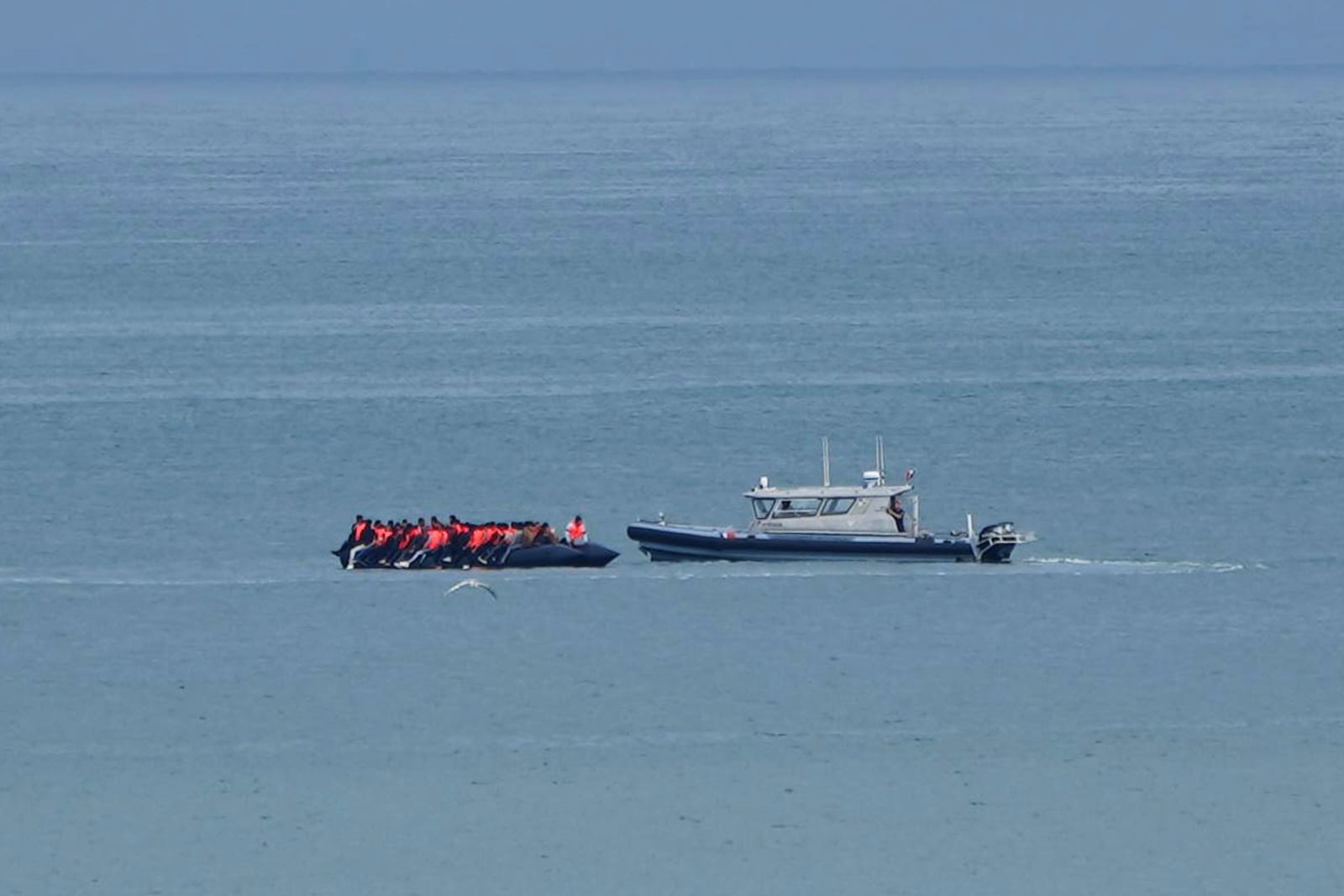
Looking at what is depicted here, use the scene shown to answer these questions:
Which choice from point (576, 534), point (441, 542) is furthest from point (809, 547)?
point (441, 542)

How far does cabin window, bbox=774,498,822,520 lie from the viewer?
161ft

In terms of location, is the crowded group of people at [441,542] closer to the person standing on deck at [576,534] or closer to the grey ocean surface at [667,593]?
the person standing on deck at [576,534]

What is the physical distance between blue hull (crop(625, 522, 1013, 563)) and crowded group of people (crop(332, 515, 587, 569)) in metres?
1.60

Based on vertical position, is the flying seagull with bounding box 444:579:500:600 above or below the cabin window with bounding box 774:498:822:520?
below

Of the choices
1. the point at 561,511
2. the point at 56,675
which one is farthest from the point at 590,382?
the point at 56,675

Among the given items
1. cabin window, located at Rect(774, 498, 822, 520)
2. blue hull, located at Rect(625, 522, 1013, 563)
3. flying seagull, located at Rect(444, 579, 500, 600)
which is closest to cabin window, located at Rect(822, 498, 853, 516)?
cabin window, located at Rect(774, 498, 822, 520)

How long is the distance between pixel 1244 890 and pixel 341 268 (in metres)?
77.0

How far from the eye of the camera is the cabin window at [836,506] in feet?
160

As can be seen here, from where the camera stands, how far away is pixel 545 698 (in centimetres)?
4016

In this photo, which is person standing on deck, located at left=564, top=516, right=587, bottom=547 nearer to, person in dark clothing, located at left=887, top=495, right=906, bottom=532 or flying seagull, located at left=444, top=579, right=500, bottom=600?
flying seagull, located at left=444, top=579, right=500, bottom=600

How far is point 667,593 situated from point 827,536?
3264 millimetres

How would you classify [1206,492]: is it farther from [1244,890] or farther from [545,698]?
[1244,890]

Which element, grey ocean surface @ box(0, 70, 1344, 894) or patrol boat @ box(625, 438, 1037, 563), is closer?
grey ocean surface @ box(0, 70, 1344, 894)

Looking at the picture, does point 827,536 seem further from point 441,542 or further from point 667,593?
point 441,542
